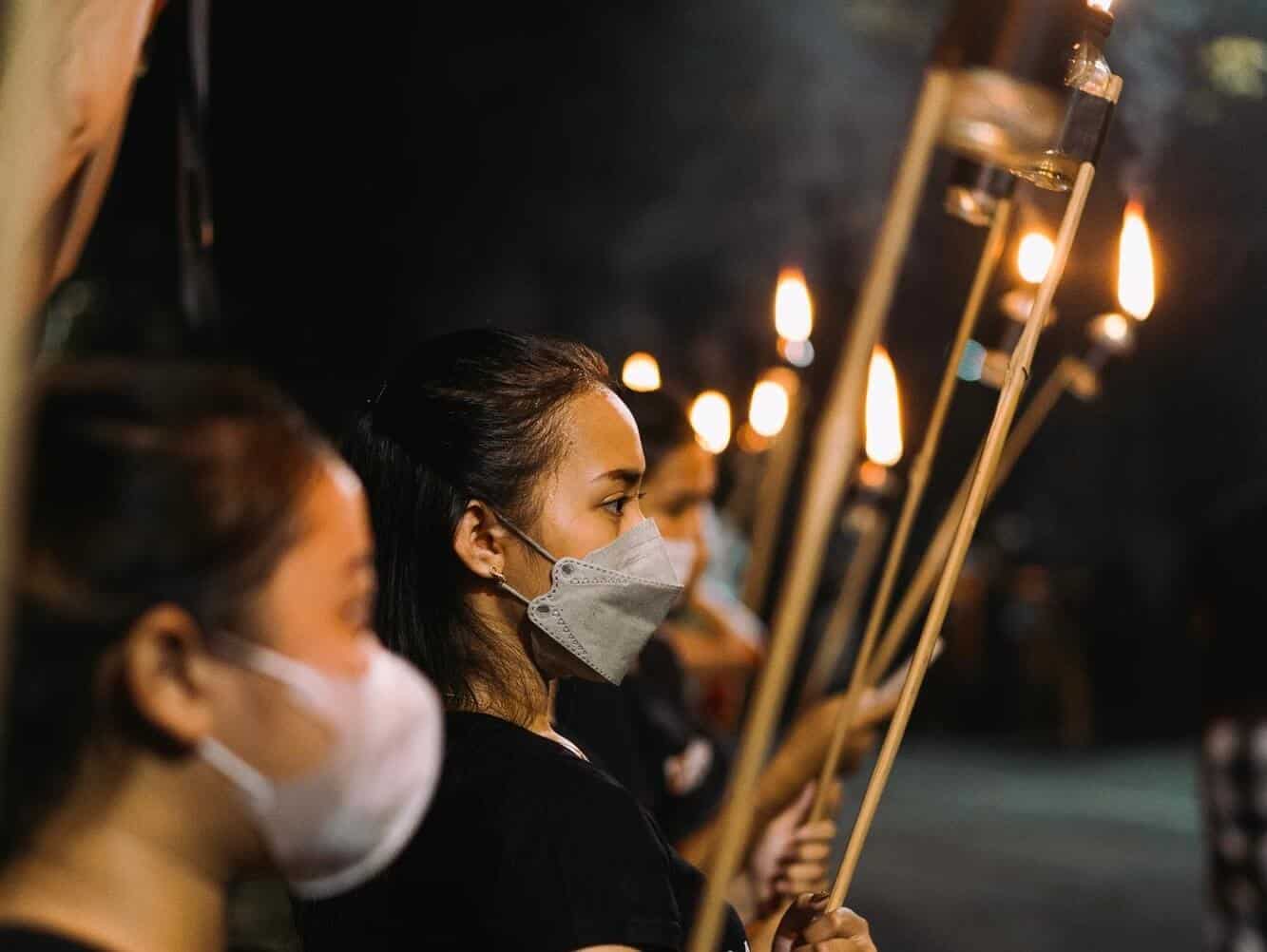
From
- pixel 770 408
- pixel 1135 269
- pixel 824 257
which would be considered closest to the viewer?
pixel 1135 269

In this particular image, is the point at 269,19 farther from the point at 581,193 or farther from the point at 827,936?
the point at 827,936

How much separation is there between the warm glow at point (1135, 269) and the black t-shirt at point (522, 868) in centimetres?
142

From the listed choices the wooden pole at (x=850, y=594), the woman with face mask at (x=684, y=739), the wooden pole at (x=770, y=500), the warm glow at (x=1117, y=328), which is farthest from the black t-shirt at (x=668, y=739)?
the wooden pole at (x=770, y=500)

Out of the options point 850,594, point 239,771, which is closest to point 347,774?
point 239,771

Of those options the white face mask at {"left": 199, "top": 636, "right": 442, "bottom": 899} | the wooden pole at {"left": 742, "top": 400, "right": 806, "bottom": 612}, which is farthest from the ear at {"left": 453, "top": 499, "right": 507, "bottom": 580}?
the wooden pole at {"left": 742, "top": 400, "right": 806, "bottom": 612}

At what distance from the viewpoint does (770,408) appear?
5809 millimetres

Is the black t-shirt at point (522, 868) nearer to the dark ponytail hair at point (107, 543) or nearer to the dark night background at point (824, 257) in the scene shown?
the dark ponytail hair at point (107, 543)

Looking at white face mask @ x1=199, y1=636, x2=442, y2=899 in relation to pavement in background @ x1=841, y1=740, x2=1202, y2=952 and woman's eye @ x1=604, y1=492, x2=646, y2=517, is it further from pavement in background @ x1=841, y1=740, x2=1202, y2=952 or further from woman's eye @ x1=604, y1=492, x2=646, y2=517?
pavement in background @ x1=841, y1=740, x2=1202, y2=952

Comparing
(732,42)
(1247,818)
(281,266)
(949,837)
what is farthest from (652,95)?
(1247,818)

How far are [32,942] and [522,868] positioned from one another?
645 millimetres

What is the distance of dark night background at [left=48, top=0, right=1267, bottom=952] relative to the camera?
7.98 m

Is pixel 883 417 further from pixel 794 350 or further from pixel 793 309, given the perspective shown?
pixel 794 350

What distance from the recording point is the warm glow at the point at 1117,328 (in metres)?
3.41

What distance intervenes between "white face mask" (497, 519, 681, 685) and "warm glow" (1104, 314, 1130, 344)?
1.66 meters
